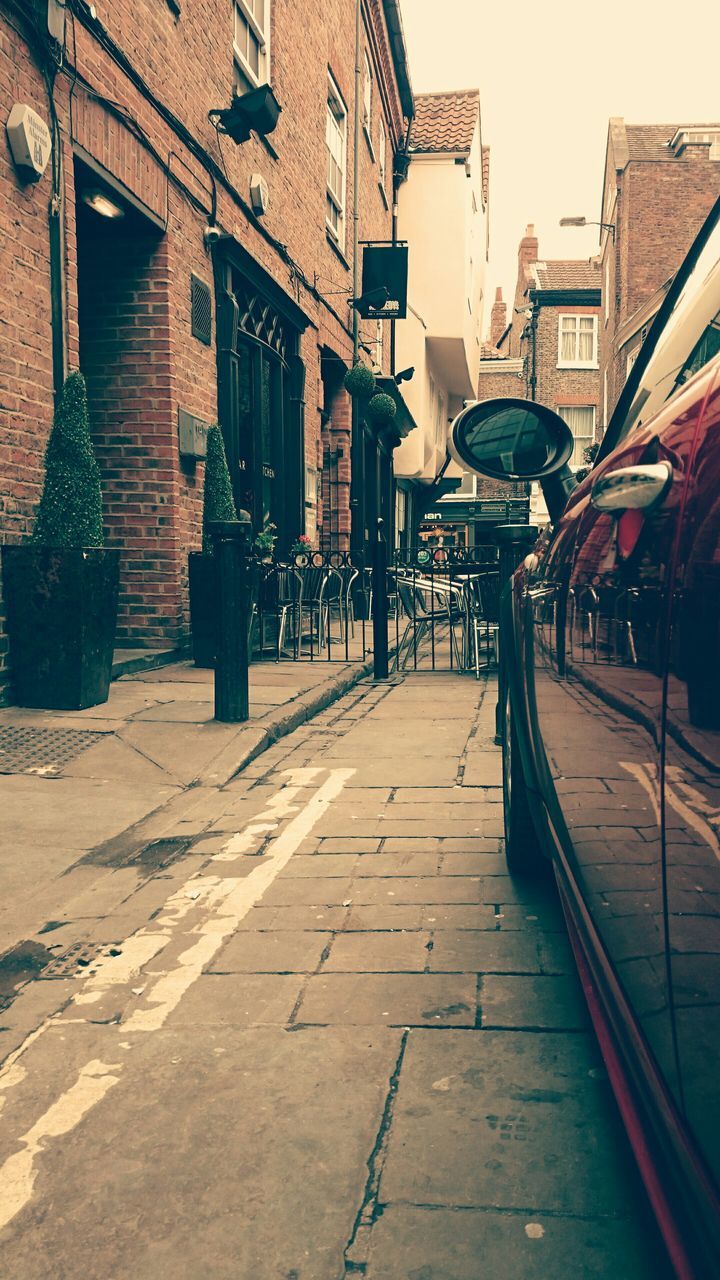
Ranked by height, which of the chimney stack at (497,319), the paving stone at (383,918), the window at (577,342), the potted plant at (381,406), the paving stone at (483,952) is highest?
the chimney stack at (497,319)

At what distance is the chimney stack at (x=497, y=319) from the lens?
60.2 m

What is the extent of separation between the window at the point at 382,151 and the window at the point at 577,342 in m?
23.7

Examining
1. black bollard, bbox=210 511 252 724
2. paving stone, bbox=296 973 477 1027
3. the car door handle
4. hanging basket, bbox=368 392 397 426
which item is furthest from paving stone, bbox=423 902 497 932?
hanging basket, bbox=368 392 397 426

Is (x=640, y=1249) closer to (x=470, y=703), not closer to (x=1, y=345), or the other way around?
(x=1, y=345)

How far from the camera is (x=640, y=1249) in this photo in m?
1.71

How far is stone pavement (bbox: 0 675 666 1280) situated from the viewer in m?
1.76

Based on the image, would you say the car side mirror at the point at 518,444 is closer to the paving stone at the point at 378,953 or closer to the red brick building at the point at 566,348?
the paving stone at the point at 378,953

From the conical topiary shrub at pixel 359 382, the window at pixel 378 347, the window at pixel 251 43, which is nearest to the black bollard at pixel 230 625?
the window at pixel 251 43

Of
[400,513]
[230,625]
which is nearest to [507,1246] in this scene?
[230,625]

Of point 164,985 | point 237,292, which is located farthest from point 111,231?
point 164,985

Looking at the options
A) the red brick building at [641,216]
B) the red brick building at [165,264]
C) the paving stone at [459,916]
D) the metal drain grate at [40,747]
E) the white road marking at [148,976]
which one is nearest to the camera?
the white road marking at [148,976]

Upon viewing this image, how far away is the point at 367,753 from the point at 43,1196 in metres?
4.05

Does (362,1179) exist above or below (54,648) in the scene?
below

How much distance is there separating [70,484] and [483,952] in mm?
4080
